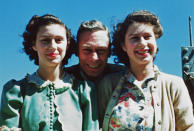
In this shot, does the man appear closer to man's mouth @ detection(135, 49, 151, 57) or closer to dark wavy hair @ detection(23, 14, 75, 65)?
dark wavy hair @ detection(23, 14, 75, 65)

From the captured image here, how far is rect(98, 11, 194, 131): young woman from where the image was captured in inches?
107

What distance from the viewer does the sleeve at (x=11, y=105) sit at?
274cm

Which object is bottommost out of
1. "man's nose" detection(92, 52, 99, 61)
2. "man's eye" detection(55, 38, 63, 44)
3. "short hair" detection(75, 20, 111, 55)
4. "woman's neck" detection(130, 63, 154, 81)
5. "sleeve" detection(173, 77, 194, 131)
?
"sleeve" detection(173, 77, 194, 131)

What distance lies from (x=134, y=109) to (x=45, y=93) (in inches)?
32.4

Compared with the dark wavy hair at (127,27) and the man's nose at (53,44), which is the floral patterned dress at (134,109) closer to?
the dark wavy hair at (127,27)

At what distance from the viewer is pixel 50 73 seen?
2.97m

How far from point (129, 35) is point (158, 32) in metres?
0.34

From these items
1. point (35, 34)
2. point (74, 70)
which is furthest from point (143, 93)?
point (35, 34)

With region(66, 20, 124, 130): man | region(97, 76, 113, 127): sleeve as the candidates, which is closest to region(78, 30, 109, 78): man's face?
region(66, 20, 124, 130): man

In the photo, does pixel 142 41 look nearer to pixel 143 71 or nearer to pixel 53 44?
pixel 143 71

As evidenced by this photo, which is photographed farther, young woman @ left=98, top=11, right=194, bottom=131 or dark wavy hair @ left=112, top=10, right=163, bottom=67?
dark wavy hair @ left=112, top=10, right=163, bottom=67

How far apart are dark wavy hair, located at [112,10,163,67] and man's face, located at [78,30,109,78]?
0.13m

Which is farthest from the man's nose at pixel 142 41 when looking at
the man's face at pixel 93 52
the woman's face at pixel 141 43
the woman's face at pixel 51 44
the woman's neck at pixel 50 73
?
the woman's neck at pixel 50 73

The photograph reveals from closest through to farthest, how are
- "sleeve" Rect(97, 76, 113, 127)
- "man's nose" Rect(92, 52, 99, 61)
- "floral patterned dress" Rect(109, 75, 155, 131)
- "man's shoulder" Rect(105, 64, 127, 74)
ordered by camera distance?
1. "floral patterned dress" Rect(109, 75, 155, 131)
2. "sleeve" Rect(97, 76, 113, 127)
3. "man's nose" Rect(92, 52, 99, 61)
4. "man's shoulder" Rect(105, 64, 127, 74)
